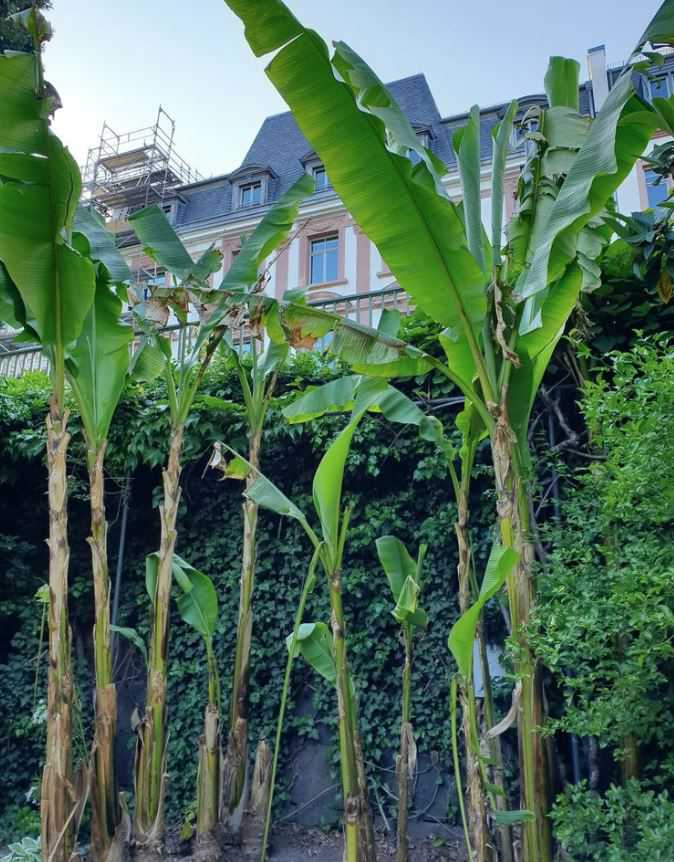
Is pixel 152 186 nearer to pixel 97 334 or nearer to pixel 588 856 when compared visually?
pixel 97 334

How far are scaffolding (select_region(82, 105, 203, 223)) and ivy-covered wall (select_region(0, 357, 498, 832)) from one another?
1682 centimetres

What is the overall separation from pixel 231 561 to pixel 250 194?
1611 centimetres

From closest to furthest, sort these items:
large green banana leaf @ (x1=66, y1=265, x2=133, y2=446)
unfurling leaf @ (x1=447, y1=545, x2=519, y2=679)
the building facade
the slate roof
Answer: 1. unfurling leaf @ (x1=447, y1=545, x2=519, y2=679)
2. large green banana leaf @ (x1=66, y1=265, x2=133, y2=446)
3. the building facade
4. the slate roof

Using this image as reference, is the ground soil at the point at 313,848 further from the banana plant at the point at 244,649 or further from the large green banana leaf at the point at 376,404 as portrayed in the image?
the large green banana leaf at the point at 376,404

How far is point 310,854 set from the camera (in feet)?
15.2

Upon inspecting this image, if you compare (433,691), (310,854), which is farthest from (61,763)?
(433,691)

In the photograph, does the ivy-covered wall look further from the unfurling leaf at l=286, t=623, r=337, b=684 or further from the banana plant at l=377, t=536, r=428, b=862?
the unfurling leaf at l=286, t=623, r=337, b=684

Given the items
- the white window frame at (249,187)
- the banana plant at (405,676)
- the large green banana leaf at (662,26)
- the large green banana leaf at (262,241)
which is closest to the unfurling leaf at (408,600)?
the banana plant at (405,676)

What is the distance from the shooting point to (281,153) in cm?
2112

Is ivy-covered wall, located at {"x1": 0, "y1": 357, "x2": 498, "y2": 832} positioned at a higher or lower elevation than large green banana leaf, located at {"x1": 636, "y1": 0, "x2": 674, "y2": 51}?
lower

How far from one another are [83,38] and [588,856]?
5308mm

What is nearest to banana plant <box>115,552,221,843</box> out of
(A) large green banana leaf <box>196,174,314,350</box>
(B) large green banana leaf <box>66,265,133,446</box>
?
(B) large green banana leaf <box>66,265,133,446</box>

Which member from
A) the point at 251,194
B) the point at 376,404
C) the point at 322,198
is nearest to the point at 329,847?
the point at 376,404

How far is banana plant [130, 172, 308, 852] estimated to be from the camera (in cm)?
389
